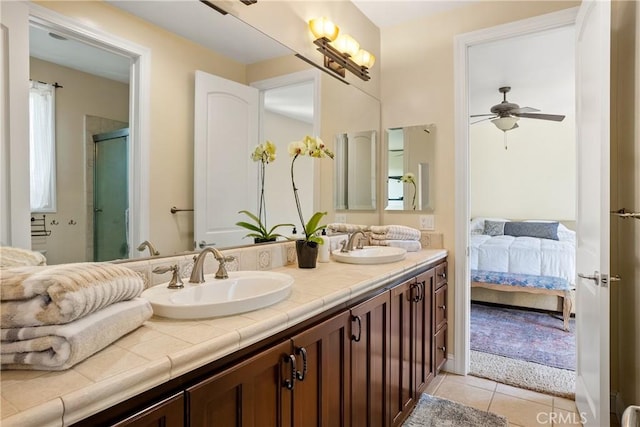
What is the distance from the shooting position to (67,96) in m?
1.04

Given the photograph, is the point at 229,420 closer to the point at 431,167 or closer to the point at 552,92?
the point at 431,167

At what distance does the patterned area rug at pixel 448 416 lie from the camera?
1.94 metres

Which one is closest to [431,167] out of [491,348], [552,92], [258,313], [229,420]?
[491,348]

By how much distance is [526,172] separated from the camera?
6121 millimetres

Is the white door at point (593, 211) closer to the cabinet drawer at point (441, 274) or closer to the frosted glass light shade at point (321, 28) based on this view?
the cabinet drawer at point (441, 274)

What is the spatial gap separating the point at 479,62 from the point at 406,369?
302 centimetres

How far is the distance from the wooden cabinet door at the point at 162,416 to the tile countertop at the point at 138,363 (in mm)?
48

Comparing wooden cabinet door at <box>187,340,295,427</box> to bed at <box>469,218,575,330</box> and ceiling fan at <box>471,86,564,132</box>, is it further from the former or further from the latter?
ceiling fan at <box>471,86,564,132</box>

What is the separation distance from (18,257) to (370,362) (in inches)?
50.0

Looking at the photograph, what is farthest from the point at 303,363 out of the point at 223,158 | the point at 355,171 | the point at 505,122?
the point at 505,122

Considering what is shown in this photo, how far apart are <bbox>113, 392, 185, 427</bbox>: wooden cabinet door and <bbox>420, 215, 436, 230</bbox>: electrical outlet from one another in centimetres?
222

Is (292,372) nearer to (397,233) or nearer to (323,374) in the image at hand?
(323,374)

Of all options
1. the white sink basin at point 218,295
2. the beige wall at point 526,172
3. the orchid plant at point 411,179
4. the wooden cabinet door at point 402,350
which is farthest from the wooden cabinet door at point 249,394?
the beige wall at point 526,172

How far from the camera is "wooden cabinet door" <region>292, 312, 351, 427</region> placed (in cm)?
110
